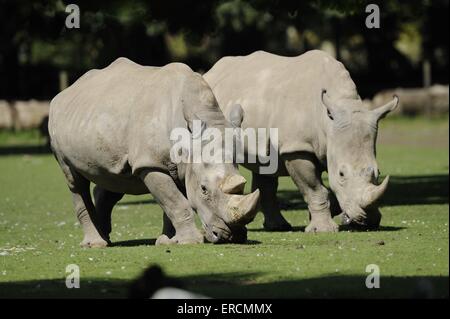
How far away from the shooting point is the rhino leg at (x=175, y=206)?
14852 mm

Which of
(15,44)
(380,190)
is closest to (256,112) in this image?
(380,190)

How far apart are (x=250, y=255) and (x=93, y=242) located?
118 inches

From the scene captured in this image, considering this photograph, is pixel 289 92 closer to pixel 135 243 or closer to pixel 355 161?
pixel 355 161

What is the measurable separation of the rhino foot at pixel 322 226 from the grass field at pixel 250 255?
0.23 meters

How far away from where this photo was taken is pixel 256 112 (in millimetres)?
17609

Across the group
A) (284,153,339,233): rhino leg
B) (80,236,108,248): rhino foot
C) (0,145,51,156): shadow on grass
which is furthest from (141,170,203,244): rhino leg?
(0,145,51,156): shadow on grass

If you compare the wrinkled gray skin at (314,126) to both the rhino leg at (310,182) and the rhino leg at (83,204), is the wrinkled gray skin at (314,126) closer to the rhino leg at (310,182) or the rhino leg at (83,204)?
the rhino leg at (310,182)

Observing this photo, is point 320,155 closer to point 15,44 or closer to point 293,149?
point 293,149

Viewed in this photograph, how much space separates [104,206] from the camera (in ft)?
55.0

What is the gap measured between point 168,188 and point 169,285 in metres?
6.07

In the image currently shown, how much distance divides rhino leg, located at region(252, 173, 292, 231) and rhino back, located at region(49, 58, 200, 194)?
2.66m
